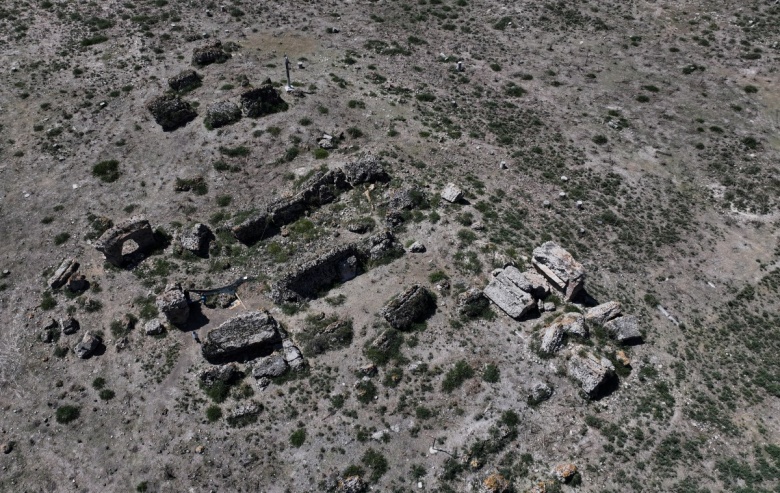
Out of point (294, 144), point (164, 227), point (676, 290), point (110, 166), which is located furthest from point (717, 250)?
point (110, 166)

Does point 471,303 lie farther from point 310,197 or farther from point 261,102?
point 261,102

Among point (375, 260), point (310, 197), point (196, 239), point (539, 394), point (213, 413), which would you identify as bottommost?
point (213, 413)

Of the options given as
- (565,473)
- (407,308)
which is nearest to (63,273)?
(407,308)

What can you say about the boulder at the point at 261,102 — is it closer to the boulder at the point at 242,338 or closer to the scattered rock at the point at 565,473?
the boulder at the point at 242,338

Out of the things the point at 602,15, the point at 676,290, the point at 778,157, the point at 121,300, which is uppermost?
the point at 602,15

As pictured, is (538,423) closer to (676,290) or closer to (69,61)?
(676,290)

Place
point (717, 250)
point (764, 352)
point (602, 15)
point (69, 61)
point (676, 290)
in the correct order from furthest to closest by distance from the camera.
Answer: point (602, 15) < point (69, 61) < point (717, 250) < point (676, 290) < point (764, 352)

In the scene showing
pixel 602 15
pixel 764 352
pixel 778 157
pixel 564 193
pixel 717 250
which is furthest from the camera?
pixel 602 15
